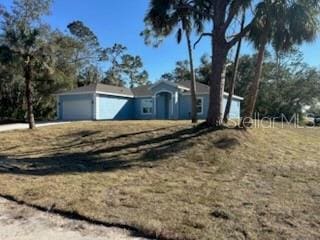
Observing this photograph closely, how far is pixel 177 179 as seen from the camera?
9.62 metres

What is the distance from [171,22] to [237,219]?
44.4ft

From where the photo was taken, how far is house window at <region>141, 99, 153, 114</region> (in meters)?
32.4

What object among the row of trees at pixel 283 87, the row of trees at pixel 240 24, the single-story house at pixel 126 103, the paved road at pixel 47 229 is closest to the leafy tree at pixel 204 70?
the row of trees at pixel 283 87

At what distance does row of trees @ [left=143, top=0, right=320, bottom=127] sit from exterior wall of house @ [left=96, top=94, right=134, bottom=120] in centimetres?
1245

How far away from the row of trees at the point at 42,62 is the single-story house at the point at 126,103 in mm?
3485

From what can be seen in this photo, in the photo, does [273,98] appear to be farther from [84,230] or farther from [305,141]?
[84,230]

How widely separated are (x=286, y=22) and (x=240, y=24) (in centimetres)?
277

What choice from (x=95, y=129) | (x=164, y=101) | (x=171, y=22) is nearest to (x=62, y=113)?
(x=164, y=101)

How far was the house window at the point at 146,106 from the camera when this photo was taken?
3241 centimetres

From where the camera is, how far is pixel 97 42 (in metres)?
50.3

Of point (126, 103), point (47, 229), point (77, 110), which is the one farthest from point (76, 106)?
point (47, 229)

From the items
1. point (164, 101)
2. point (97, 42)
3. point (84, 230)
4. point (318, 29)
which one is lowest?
point (84, 230)

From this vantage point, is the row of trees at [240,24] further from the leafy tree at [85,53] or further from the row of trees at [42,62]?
the leafy tree at [85,53]

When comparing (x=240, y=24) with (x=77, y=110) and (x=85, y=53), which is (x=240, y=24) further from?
(x=85, y=53)
